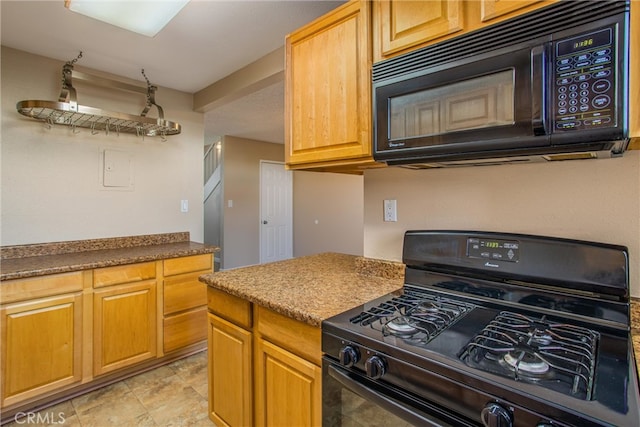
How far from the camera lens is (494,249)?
4.01ft

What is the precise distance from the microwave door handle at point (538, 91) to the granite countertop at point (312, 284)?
0.81 metres

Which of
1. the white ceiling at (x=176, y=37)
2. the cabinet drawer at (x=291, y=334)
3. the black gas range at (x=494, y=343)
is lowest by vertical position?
the cabinet drawer at (x=291, y=334)

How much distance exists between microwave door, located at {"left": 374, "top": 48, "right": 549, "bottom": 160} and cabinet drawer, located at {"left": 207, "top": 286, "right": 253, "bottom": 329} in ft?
2.93

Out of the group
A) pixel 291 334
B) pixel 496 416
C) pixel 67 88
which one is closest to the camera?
pixel 496 416

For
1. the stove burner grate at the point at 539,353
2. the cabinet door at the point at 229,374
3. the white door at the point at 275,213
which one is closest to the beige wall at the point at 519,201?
the stove burner grate at the point at 539,353

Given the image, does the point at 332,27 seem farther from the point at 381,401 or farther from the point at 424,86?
the point at 381,401

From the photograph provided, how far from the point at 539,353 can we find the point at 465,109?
2.39ft

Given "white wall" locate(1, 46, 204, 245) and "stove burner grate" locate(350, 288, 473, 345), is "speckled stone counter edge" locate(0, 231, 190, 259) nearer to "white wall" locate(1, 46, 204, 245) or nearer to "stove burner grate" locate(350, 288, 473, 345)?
"white wall" locate(1, 46, 204, 245)

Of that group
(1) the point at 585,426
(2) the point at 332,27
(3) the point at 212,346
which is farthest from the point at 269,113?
(1) the point at 585,426

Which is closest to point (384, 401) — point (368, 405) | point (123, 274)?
point (368, 405)

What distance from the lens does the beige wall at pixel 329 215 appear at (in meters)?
6.17

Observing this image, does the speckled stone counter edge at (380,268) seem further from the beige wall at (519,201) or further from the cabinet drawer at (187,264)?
the cabinet drawer at (187,264)

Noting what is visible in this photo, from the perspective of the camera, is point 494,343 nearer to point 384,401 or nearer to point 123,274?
point 384,401

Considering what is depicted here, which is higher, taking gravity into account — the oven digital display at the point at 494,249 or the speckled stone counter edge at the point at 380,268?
the oven digital display at the point at 494,249
